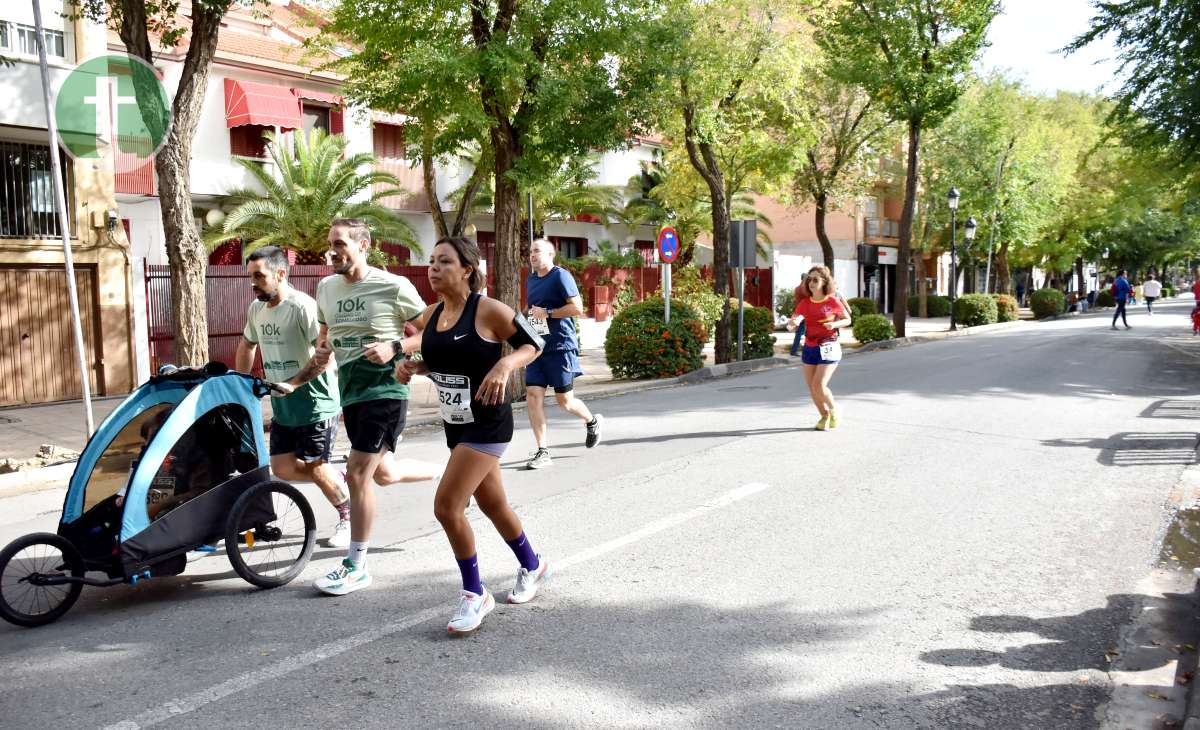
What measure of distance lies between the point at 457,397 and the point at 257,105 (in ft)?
72.0

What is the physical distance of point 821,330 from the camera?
980 cm

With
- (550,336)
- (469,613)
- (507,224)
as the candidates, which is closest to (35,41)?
(507,224)

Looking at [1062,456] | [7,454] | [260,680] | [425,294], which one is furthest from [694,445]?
[425,294]

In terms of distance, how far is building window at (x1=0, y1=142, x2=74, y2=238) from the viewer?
1451 centimetres

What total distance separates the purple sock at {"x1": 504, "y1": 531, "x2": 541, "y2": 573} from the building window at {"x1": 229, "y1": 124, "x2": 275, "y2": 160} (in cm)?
2192

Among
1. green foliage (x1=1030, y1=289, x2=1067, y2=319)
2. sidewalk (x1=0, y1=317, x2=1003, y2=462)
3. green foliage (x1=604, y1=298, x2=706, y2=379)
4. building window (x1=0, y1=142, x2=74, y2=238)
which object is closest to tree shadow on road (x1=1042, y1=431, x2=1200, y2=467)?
sidewalk (x1=0, y1=317, x2=1003, y2=462)

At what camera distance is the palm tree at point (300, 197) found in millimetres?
23156

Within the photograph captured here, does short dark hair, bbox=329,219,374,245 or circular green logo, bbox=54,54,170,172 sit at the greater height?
circular green logo, bbox=54,54,170,172

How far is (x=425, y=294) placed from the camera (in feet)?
77.0

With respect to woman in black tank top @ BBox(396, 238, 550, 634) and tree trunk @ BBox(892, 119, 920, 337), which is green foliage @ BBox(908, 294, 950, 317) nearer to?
tree trunk @ BBox(892, 119, 920, 337)

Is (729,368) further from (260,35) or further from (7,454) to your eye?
(260,35)

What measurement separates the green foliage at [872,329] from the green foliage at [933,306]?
2096 centimetres

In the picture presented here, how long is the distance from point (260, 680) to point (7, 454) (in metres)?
7.99

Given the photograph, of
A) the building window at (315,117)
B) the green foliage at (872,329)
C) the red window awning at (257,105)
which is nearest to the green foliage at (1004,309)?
the green foliage at (872,329)
